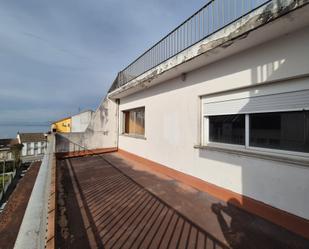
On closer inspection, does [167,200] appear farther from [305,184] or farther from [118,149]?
[118,149]

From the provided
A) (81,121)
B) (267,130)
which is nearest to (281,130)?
(267,130)

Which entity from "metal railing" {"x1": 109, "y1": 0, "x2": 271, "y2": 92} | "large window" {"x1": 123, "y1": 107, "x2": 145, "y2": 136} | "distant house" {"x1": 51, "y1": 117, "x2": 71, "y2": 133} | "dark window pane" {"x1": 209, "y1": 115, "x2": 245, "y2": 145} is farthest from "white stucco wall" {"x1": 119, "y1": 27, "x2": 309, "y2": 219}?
"distant house" {"x1": 51, "y1": 117, "x2": 71, "y2": 133}

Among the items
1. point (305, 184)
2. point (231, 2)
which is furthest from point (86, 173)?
point (231, 2)

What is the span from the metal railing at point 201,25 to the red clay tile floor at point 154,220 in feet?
12.0

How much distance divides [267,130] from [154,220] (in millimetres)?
2727

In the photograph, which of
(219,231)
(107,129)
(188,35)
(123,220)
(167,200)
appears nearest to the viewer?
(219,231)

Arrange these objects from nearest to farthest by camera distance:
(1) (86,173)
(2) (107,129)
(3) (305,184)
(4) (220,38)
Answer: (3) (305,184)
(4) (220,38)
(1) (86,173)
(2) (107,129)

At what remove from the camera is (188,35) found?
16.0ft

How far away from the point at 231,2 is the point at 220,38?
0.90 metres

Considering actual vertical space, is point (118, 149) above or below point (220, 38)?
below

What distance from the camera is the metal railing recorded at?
11.4 feet

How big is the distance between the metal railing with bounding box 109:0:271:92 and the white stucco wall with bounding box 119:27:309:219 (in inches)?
28.7

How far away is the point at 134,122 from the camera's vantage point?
936 centimetres

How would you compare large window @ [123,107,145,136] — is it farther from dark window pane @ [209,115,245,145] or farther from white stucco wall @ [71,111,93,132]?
white stucco wall @ [71,111,93,132]
